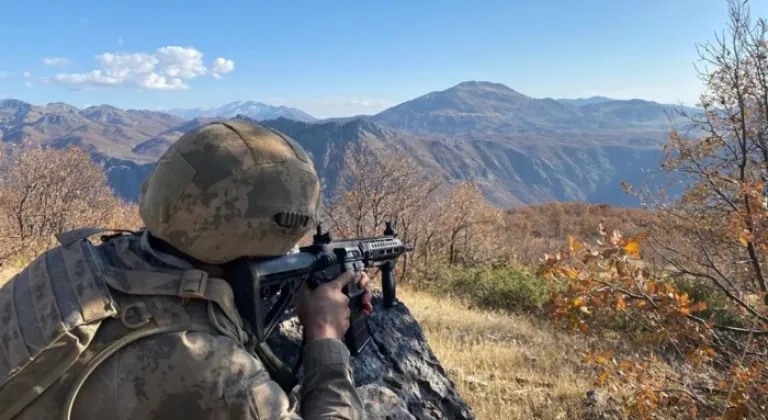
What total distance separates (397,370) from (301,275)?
1663mm

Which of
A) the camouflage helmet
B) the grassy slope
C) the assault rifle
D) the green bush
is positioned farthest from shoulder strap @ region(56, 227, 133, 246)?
the green bush

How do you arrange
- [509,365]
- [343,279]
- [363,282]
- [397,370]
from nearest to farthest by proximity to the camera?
[343,279] → [363,282] → [397,370] → [509,365]

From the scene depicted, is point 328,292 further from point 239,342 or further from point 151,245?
point 151,245

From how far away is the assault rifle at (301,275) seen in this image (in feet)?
7.42

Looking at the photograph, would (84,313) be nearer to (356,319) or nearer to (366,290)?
(366,290)

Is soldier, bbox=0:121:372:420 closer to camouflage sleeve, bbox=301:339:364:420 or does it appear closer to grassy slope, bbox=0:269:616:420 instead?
camouflage sleeve, bbox=301:339:364:420

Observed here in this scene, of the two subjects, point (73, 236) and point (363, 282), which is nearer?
point (73, 236)

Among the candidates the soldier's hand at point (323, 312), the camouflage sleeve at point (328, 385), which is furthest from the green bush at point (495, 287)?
the camouflage sleeve at point (328, 385)

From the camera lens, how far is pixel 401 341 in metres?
4.20

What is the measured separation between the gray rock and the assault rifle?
51cm

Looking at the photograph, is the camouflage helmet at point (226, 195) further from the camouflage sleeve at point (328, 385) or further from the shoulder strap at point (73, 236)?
the camouflage sleeve at point (328, 385)

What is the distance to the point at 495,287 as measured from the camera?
17.0 m

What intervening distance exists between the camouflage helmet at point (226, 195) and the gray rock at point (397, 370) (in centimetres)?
155

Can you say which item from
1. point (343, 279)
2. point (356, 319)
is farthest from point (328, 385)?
point (356, 319)
